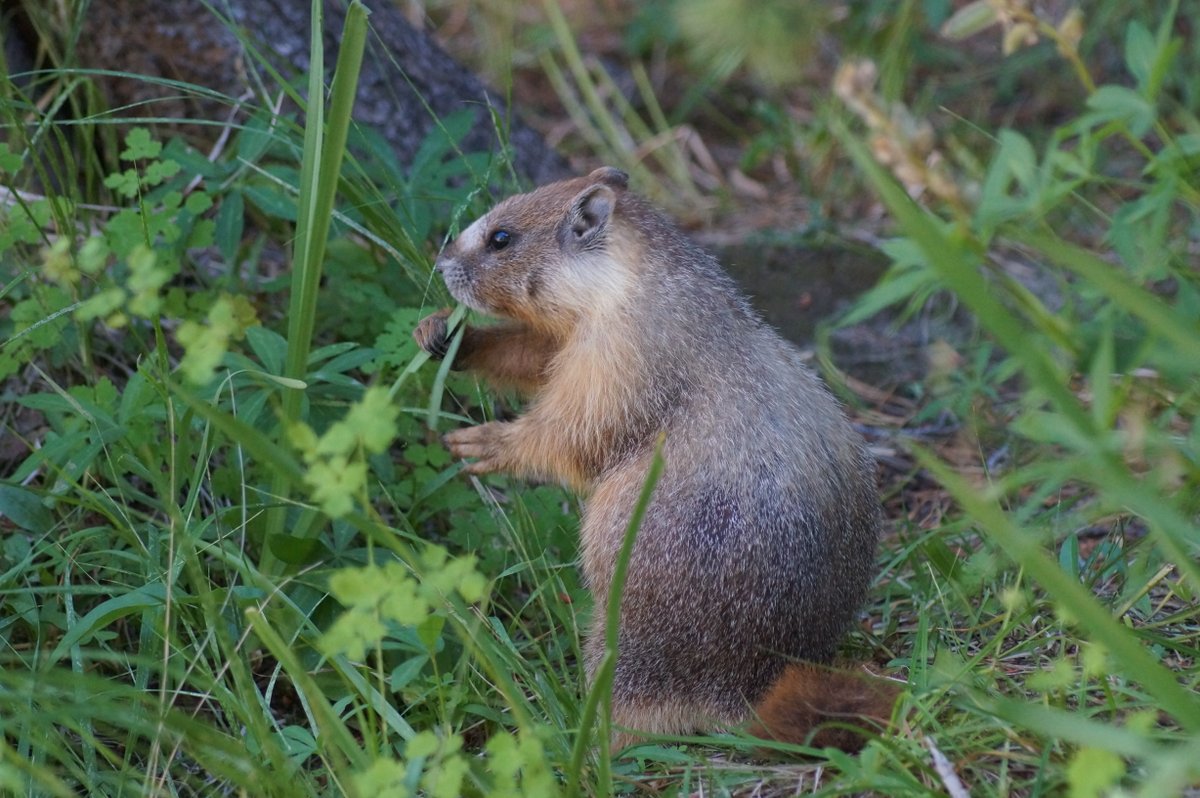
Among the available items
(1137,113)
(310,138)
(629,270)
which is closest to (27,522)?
(310,138)

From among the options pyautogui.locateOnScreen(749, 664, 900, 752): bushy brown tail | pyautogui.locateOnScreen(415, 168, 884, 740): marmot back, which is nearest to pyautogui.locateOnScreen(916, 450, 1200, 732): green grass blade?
pyautogui.locateOnScreen(749, 664, 900, 752): bushy brown tail

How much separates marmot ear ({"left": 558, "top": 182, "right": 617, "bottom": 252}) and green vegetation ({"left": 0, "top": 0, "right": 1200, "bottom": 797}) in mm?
305

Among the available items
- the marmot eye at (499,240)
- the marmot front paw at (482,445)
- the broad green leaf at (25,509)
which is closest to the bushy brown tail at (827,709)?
the marmot front paw at (482,445)

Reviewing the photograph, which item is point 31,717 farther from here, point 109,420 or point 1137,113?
point 1137,113

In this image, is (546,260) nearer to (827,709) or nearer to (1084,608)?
(827,709)

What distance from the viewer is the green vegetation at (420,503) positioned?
2.13m

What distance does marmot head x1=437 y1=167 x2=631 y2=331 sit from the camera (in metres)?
3.78

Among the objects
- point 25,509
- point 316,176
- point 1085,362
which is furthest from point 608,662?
point 25,509

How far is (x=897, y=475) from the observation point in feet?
16.0

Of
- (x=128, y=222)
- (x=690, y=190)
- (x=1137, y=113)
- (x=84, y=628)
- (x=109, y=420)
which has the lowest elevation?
(x=690, y=190)

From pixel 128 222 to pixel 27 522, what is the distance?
1039mm

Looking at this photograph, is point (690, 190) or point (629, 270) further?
point (690, 190)

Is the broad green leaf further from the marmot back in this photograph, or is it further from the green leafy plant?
the green leafy plant

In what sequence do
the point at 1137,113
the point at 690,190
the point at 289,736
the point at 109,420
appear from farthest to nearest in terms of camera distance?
1. the point at 690,190
2. the point at 109,420
3. the point at 289,736
4. the point at 1137,113
